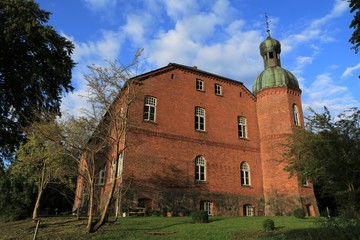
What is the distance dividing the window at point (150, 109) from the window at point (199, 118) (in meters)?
4.00

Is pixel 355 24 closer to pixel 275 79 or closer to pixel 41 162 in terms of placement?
pixel 275 79

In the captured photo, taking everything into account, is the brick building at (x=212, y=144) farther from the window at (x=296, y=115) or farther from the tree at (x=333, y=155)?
the tree at (x=333, y=155)

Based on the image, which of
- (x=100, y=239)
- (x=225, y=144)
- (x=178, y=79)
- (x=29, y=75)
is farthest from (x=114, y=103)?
(x=225, y=144)

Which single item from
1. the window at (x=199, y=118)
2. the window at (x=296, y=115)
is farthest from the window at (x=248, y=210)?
the window at (x=296, y=115)

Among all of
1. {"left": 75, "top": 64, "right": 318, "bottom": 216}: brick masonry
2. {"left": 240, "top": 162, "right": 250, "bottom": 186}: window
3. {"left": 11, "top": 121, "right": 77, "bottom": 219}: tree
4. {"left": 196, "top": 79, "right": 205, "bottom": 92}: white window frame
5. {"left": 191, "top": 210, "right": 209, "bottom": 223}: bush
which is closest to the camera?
{"left": 191, "top": 210, "right": 209, "bottom": 223}: bush

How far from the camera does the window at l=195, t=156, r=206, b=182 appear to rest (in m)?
24.6

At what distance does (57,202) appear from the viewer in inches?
1768

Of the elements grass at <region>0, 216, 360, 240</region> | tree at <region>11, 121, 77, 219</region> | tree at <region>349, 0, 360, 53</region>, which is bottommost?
grass at <region>0, 216, 360, 240</region>

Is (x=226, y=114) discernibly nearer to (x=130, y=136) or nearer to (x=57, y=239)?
(x=130, y=136)

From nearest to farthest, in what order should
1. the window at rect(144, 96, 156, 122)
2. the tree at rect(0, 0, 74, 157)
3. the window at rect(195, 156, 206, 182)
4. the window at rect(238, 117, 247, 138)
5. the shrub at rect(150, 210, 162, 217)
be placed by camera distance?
the tree at rect(0, 0, 74, 157)
the shrub at rect(150, 210, 162, 217)
the window at rect(144, 96, 156, 122)
the window at rect(195, 156, 206, 182)
the window at rect(238, 117, 247, 138)

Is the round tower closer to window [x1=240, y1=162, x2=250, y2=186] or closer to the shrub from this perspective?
window [x1=240, y1=162, x2=250, y2=186]

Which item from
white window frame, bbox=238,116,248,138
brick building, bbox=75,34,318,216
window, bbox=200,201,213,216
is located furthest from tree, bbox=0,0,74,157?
white window frame, bbox=238,116,248,138

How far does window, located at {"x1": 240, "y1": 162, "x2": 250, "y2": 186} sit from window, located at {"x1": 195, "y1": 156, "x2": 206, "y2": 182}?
3.80 meters

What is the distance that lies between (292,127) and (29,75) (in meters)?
20.1
